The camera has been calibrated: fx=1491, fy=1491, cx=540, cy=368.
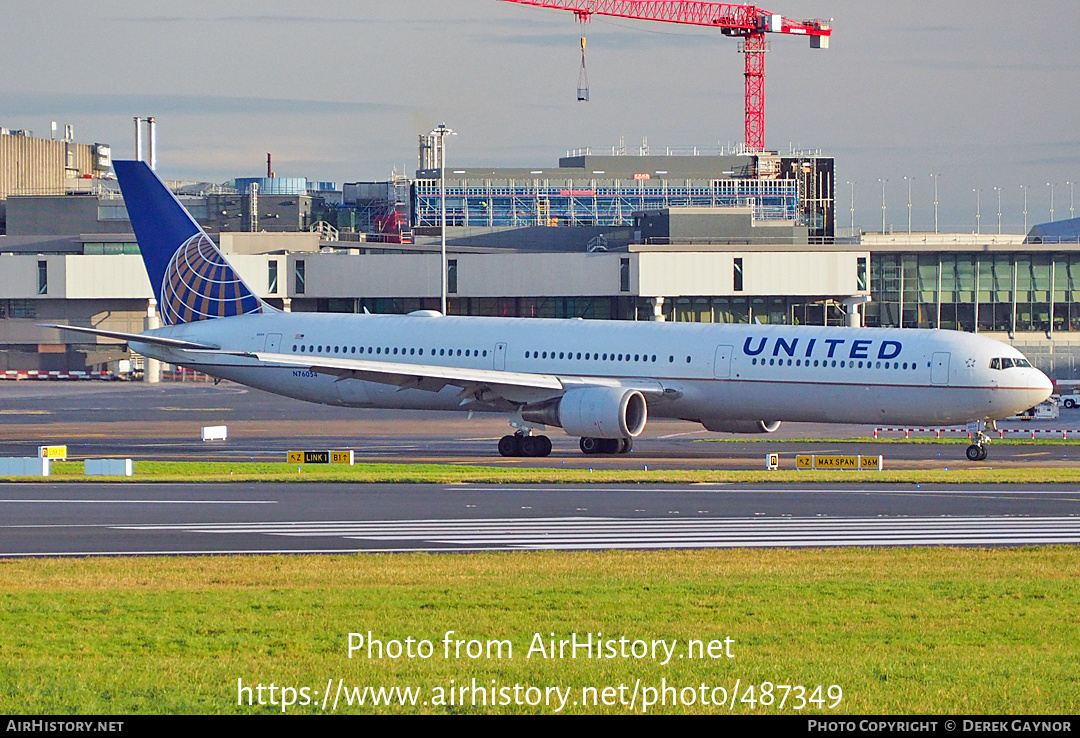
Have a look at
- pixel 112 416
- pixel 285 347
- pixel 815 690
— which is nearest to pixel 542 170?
pixel 112 416

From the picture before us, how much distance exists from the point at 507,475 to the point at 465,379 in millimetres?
8827

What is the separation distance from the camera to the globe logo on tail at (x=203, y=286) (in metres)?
52.6

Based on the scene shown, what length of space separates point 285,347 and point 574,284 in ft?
134

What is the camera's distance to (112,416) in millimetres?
62062

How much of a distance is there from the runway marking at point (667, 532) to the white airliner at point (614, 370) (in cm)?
1592

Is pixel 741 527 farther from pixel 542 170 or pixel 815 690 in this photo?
pixel 542 170

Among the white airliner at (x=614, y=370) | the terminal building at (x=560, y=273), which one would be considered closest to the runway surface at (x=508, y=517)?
the white airliner at (x=614, y=370)

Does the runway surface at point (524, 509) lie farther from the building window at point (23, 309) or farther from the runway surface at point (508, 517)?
the building window at point (23, 309)

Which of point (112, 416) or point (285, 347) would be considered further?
point (112, 416)

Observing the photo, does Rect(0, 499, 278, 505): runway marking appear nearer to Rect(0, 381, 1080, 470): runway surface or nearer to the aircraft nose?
Rect(0, 381, 1080, 470): runway surface

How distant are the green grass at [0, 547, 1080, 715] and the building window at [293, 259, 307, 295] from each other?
70611 mm

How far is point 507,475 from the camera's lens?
36.2m

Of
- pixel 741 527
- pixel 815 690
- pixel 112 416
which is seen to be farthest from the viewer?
pixel 112 416
